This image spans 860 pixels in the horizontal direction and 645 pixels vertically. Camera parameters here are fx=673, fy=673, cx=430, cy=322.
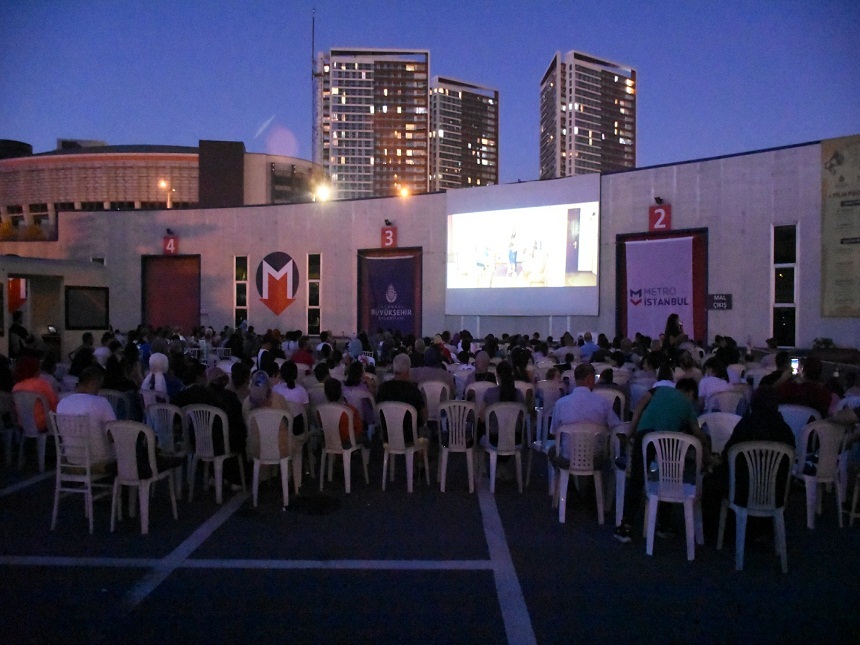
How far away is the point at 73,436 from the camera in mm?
5066

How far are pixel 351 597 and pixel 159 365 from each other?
14.2ft

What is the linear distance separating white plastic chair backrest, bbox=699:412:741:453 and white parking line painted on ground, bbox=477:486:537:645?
6.26ft

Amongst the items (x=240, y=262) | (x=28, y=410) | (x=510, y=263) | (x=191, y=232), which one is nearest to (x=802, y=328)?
(x=510, y=263)

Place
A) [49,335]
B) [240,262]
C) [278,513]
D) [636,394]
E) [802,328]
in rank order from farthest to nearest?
[240,262] → [49,335] → [802,328] → [636,394] → [278,513]

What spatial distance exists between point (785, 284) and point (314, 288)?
1256cm

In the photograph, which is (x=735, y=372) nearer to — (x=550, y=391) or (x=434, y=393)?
(x=550, y=391)

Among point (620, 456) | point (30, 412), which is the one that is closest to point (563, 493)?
point (620, 456)

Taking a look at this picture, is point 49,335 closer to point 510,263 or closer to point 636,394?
point 510,263

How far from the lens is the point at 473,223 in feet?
56.7

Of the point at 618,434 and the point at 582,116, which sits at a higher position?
the point at 582,116

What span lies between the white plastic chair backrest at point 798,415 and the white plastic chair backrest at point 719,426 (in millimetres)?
574

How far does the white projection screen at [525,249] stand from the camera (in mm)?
15617

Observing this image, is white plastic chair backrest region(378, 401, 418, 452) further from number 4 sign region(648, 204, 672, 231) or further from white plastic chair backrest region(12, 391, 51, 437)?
number 4 sign region(648, 204, 672, 231)

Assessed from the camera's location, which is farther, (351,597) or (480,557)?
(480,557)
